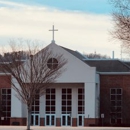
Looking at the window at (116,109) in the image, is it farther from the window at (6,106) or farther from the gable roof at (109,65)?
the window at (6,106)

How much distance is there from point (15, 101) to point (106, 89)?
1289cm

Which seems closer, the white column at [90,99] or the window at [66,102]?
the white column at [90,99]

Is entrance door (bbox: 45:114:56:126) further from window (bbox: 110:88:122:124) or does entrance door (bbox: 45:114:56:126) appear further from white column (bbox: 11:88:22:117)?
window (bbox: 110:88:122:124)

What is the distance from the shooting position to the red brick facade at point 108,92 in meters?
75.3

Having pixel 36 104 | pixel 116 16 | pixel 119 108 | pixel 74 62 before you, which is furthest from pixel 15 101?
pixel 116 16

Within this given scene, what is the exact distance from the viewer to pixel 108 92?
75938mm

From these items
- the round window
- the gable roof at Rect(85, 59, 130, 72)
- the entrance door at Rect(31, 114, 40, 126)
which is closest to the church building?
the entrance door at Rect(31, 114, 40, 126)

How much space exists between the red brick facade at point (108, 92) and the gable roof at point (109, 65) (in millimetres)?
1397

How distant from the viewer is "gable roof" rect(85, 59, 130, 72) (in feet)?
252

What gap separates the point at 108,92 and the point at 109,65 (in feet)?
14.8

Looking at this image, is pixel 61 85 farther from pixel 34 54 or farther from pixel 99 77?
pixel 34 54

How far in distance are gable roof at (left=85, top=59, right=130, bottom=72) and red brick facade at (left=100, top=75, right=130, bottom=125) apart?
1.40 metres

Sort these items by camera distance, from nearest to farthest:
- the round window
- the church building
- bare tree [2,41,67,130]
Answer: bare tree [2,41,67,130], the round window, the church building

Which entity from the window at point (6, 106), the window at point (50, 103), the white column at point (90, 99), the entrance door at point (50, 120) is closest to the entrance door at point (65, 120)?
the entrance door at point (50, 120)
